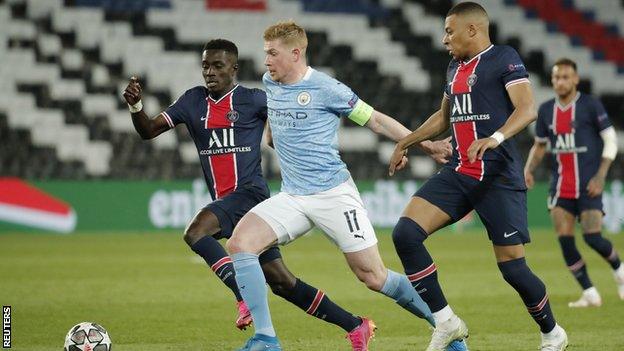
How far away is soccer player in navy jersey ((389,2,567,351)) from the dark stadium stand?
14.2 metres

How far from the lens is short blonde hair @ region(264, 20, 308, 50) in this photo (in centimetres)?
664

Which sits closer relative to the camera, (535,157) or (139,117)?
(139,117)

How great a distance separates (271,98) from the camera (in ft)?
22.2

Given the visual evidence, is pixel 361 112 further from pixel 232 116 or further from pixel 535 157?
pixel 535 157

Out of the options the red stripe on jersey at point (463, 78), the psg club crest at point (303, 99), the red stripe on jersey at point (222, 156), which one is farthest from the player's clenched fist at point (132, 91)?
the red stripe on jersey at point (463, 78)

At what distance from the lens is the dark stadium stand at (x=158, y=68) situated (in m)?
20.9

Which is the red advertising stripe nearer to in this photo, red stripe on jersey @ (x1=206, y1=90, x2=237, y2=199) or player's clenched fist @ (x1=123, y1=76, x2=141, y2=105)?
red stripe on jersey @ (x1=206, y1=90, x2=237, y2=199)

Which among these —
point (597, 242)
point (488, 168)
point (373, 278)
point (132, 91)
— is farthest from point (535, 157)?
point (132, 91)

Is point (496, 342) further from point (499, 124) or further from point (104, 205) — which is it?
point (104, 205)

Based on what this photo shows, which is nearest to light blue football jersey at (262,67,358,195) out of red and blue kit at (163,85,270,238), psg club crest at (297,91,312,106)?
psg club crest at (297,91,312,106)

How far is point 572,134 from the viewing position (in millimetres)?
10844

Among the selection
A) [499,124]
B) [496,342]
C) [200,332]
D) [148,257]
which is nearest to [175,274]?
[148,257]

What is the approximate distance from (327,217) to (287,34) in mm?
1146

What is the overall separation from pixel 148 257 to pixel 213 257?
7859mm
